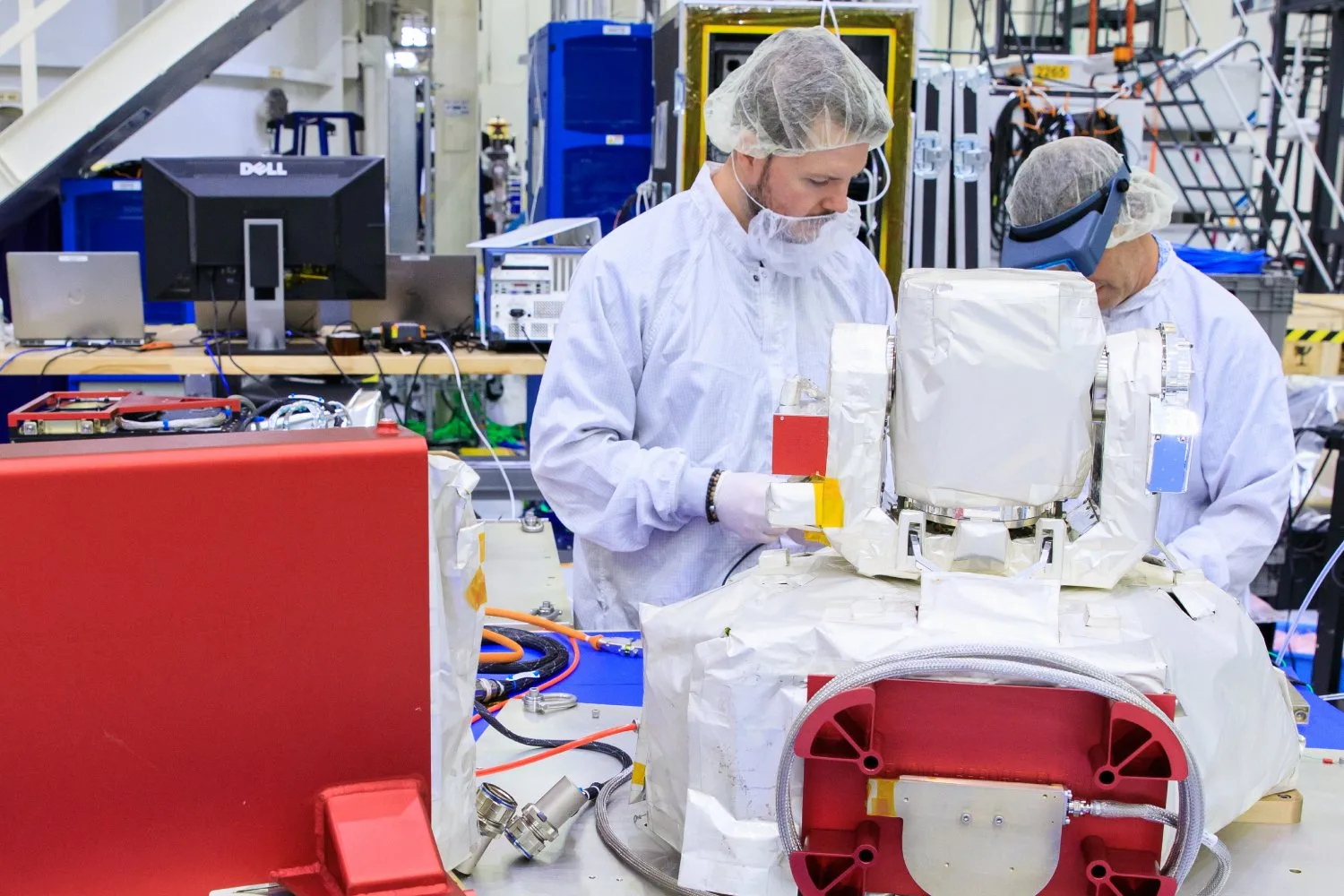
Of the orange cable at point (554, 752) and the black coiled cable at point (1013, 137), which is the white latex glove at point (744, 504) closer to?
the orange cable at point (554, 752)

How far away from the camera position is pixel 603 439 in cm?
163

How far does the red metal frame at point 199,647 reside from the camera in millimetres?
693

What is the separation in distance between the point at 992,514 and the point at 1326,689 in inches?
92.3

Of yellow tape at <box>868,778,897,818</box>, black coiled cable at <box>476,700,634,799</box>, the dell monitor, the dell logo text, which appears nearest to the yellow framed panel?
the dell monitor

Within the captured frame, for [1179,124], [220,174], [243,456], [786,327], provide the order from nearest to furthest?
[243,456]
[786,327]
[220,174]
[1179,124]

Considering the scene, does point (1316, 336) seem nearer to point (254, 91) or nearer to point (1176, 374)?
point (1176, 374)

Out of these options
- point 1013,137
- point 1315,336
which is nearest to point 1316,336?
point 1315,336

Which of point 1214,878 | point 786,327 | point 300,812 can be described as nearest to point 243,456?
point 300,812

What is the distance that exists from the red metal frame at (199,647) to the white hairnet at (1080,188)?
52.4 inches

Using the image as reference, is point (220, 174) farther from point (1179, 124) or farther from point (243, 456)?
point (1179, 124)

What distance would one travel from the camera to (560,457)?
1629 mm

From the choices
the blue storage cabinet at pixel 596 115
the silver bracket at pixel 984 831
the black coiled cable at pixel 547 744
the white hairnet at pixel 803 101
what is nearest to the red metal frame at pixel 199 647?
the silver bracket at pixel 984 831

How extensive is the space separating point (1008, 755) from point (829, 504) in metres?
0.26

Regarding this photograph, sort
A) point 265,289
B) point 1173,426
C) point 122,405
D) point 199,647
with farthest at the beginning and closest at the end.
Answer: point 265,289 < point 122,405 < point 1173,426 < point 199,647
